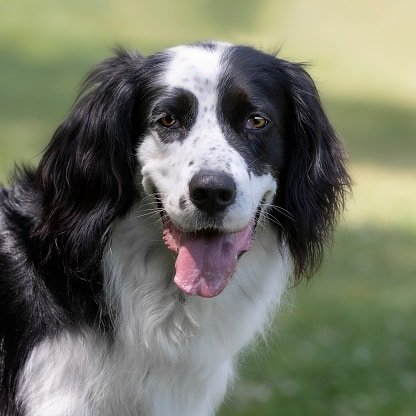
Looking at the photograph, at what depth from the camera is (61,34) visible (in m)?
19.9

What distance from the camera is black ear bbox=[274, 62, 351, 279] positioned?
14.2 feet

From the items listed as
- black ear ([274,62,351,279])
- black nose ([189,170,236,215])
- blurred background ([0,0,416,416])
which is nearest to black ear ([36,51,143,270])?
black nose ([189,170,236,215])

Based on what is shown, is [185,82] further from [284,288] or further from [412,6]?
[412,6]

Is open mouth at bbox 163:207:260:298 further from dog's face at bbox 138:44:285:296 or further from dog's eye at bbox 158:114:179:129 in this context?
dog's eye at bbox 158:114:179:129

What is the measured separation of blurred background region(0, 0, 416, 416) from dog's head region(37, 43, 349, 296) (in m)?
0.61

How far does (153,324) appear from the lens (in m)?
4.23

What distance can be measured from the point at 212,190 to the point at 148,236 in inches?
20.7

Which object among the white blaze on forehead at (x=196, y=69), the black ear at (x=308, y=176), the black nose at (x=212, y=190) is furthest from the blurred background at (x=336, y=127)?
the black nose at (x=212, y=190)

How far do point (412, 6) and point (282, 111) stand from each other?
19.1 m

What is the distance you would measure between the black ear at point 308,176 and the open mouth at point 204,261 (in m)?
0.39

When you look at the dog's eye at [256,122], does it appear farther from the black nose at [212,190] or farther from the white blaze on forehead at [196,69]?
the black nose at [212,190]

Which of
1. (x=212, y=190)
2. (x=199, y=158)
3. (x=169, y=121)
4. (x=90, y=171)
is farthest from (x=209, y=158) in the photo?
(x=90, y=171)

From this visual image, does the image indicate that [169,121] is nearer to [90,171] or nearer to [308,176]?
[90,171]

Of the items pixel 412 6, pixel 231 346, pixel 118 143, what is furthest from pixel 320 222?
pixel 412 6
